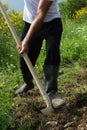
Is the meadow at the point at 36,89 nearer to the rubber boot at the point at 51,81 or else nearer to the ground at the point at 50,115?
the ground at the point at 50,115

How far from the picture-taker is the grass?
465 centimetres

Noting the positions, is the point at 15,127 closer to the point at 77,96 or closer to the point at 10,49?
the point at 77,96

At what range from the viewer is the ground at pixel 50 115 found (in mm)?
4508

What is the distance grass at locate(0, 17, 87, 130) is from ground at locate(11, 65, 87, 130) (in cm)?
4

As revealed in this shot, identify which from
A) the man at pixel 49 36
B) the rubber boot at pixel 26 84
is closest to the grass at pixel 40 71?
the rubber boot at pixel 26 84

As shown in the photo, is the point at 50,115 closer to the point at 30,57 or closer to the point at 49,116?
the point at 49,116

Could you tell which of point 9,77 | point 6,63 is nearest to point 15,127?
point 9,77

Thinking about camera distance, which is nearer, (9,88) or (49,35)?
(49,35)

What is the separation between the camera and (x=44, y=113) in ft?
15.7

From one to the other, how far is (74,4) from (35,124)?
44.3 ft

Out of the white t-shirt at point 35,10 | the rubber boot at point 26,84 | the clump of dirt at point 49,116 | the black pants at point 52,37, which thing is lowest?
the rubber boot at point 26,84

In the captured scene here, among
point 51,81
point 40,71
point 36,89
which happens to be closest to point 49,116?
point 51,81

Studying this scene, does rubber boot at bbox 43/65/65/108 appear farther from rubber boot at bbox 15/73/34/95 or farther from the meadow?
rubber boot at bbox 15/73/34/95

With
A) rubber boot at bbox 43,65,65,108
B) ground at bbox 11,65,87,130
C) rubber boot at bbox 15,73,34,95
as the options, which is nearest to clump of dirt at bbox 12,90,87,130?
ground at bbox 11,65,87,130
